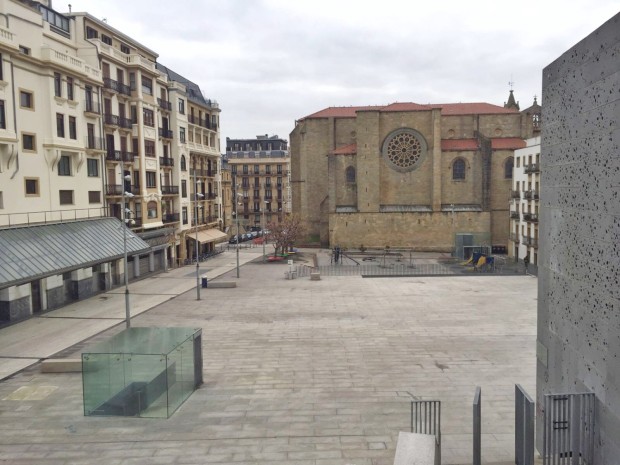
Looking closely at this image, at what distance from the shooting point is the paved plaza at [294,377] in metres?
12.1

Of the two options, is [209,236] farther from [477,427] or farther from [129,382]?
[477,427]

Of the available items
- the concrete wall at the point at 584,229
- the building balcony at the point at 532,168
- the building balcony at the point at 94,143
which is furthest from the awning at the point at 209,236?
the concrete wall at the point at 584,229

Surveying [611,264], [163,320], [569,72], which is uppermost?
[569,72]

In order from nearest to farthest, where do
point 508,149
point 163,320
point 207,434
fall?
point 207,434 → point 163,320 → point 508,149

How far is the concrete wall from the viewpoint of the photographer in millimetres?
7918

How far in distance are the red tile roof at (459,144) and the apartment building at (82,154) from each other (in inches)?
1106

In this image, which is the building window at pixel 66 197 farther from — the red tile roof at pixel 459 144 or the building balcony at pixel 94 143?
the red tile roof at pixel 459 144

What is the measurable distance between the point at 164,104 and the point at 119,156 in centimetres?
924

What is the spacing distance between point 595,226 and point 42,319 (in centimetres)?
2574

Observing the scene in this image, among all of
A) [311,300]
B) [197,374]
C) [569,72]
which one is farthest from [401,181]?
[569,72]

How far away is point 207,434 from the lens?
42.0 ft

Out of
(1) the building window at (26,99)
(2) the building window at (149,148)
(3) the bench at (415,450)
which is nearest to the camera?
(3) the bench at (415,450)

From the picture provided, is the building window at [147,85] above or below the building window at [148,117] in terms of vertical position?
above

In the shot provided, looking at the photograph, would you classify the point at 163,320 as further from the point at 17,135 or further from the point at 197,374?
the point at 17,135
